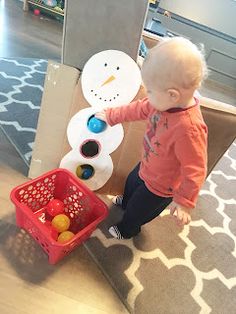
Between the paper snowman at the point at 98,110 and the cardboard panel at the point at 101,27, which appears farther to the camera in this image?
the paper snowman at the point at 98,110

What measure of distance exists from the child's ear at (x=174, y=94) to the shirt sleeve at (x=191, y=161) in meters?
0.10

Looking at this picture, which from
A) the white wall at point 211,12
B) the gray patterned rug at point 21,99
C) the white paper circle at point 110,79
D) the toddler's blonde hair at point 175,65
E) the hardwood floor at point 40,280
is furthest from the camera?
the white wall at point 211,12

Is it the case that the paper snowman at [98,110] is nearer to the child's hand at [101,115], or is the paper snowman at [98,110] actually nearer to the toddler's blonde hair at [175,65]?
the child's hand at [101,115]

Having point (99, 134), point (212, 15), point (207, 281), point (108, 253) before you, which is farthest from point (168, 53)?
point (212, 15)

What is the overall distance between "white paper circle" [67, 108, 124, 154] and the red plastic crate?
14 centimetres

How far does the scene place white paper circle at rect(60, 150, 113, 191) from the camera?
1.17 metres

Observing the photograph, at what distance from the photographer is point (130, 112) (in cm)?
96

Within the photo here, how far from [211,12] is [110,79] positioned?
3.04m

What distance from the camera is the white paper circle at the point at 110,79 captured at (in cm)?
98

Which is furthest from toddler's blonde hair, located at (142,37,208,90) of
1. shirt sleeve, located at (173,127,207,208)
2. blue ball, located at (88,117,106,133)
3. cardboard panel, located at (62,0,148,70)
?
blue ball, located at (88,117,106,133)

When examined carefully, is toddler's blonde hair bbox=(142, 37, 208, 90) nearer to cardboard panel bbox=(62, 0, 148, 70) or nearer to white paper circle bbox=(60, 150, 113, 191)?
cardboard panel bbox=(62, 0, 148, 70)

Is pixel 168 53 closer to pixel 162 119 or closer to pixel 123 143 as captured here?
pixel 162 119

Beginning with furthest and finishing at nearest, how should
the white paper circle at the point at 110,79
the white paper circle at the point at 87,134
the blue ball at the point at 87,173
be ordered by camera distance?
the blue ball at the point at 87,173, the white paper circle at the point at 87,134, the white paper circle at the point at 110,79

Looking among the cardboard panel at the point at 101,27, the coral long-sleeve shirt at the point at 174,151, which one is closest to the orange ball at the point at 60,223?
the coral long-sleeve shirt at the point at 174,151
